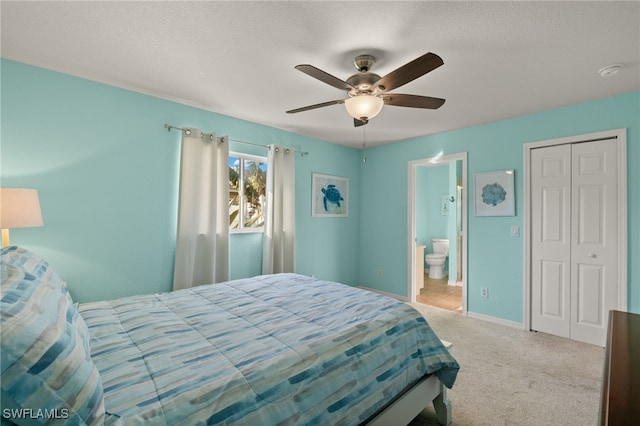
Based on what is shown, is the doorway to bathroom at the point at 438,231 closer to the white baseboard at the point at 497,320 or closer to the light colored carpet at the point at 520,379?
the white baseboard at the point at 497,320

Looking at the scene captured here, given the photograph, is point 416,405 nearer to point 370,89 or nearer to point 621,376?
point 621,376

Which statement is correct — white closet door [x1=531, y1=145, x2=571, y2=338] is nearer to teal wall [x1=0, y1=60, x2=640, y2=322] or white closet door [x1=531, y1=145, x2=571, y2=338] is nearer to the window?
teal wall [x1=0, y1=60, x2=640, y2=322]

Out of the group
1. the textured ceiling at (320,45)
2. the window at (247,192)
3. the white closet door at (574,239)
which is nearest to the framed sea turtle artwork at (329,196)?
the window at (247,192)

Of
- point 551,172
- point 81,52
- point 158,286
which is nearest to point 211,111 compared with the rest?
point 81,52

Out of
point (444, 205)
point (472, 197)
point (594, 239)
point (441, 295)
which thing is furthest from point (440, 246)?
point (594, 239)

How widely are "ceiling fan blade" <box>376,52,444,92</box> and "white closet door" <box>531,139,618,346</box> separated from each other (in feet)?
7.90

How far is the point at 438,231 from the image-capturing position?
21.3 feet

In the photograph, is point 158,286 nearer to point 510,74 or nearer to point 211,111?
point 211,111

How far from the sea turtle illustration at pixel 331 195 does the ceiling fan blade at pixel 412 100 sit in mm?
2434

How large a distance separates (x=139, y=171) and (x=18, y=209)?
1033mm

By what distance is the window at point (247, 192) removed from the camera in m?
3.60

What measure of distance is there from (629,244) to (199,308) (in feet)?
12.6

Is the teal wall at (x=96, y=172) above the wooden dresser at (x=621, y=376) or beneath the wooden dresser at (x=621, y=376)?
A: above

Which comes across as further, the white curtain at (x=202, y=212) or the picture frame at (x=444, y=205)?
the picture frame at (x=444, y=205)
